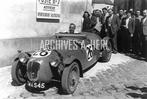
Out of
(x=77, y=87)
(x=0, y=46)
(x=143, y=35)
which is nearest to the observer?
(x=77, y=87)

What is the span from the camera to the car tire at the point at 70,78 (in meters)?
5.08

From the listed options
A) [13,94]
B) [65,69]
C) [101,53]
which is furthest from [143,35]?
[13,94]

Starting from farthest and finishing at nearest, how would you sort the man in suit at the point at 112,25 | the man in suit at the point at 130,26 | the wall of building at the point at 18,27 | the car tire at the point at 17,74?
1. the man in suit at the point at 112,25
2. the man in suit at the point at 130,26
3. the wall of building at the point at 18,27
4. the car tire at the point at 17,74

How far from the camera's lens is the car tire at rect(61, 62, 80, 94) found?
508 centimetres

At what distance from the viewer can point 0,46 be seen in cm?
758

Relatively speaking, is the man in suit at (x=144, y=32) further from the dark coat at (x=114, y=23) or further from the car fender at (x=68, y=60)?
the car fender at (x=68, y=60)

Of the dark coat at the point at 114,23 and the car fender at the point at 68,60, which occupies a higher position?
the dark coat at the point at 114,23

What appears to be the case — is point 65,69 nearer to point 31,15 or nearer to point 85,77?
point 85,77

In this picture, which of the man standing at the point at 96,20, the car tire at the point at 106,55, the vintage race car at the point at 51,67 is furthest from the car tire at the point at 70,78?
the man standing at the point at 96,20

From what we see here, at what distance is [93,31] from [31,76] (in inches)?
150

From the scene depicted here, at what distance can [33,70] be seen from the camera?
5172 mm

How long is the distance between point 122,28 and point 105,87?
17.0 feet

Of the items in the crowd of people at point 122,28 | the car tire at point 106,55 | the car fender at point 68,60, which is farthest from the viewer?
the crowd of people at point 122,28

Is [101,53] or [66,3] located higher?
[66,3]
